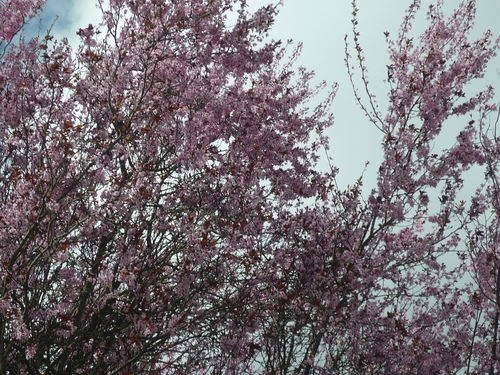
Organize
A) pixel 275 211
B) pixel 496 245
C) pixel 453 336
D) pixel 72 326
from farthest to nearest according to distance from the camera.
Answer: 1. pixel 453 336
2. pixel 496 245
3. pixel 275 211
4. pixel 72 326

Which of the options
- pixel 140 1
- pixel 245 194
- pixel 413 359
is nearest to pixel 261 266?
pixel 245 194

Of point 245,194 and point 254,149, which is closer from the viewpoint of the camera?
point 245,194

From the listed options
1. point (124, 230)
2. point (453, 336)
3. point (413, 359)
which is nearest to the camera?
point (124, 230)

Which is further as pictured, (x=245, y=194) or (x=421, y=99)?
(x=421, y=99)

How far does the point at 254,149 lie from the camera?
32.7 ft

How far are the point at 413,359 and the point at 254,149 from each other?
→ 5.16 meters

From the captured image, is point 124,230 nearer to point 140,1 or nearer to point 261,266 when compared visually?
point 261,266

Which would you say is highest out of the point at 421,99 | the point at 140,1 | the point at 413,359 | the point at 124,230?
the point at 421,99

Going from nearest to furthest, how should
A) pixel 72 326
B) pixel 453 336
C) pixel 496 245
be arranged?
pixel 72 326 → pixel 496 245 → pixel 453 336

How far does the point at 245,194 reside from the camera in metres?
8.42

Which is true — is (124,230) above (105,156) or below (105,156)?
below

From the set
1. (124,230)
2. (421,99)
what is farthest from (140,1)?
(421,99)

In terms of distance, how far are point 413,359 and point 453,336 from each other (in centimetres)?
229

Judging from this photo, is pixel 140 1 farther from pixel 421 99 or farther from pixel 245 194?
pixel 421 99
